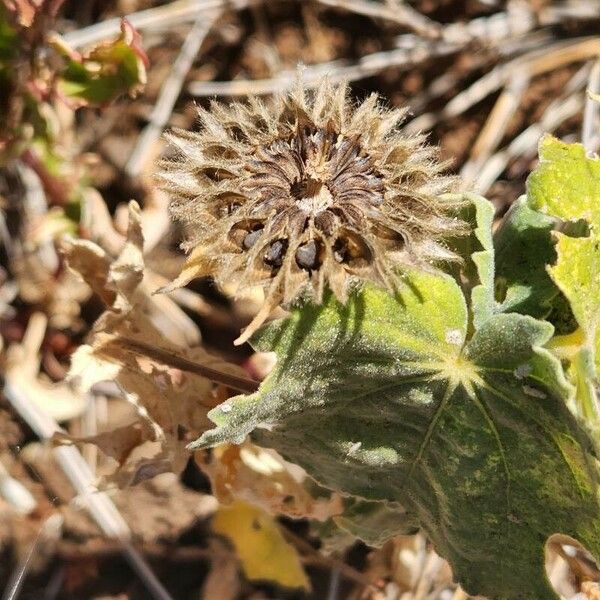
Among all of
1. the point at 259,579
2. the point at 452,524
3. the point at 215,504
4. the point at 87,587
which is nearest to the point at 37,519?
the point at 87,587

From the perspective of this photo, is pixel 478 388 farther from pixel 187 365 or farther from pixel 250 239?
pixel 187 365

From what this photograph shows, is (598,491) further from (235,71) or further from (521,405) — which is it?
(235,71)

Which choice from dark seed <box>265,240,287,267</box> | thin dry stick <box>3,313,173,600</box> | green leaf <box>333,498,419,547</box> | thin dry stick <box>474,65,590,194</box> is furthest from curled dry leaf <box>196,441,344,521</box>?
thin dry stick <box>474,65,590,194</box>

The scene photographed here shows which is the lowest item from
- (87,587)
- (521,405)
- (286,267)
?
(87,587)

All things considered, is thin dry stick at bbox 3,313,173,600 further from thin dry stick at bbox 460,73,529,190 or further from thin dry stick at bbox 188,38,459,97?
thin dry stick at bbox 460,73,529,190

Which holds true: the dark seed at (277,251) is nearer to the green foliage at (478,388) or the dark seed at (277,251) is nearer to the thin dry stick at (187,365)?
the green foliage at (478,388)

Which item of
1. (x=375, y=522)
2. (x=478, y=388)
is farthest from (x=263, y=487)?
(x=478, y=388)
